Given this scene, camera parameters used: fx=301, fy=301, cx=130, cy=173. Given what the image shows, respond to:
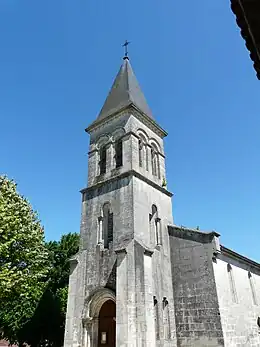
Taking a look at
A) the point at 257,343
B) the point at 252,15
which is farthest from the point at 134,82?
the point at 252,15

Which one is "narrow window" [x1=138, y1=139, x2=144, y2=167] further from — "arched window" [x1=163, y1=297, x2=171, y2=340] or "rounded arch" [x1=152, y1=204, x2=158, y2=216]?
"arched window" [x1=163, y1=297, x2=171, y2=340]

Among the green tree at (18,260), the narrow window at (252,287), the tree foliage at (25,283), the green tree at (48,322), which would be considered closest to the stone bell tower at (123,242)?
the green tree at (18,260)

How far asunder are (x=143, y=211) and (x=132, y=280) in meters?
4.06

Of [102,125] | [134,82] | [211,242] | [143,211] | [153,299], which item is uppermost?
[134,82]

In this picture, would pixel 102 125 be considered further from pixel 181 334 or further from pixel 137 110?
pixel 181 334

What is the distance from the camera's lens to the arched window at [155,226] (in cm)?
1692

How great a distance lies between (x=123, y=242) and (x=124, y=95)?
36.1ft

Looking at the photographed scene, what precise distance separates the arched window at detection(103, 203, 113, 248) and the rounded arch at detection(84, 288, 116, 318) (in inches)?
95.8

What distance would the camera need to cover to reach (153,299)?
1438 centimetres

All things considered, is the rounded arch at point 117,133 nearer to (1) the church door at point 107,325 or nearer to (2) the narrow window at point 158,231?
(2) the narrow window at point 158,231

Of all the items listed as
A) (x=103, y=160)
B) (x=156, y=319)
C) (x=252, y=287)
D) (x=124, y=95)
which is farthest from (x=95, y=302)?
(x=124, y=95)

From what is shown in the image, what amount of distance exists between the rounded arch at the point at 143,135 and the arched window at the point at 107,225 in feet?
17.1

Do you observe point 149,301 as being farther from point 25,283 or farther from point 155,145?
point 155,145

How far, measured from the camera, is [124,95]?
850 inches
